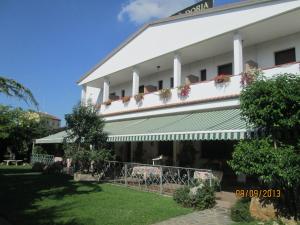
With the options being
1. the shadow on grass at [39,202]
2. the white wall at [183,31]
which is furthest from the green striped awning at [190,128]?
the white wall at [183,31]

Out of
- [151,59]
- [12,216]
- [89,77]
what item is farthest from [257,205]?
[89,77]

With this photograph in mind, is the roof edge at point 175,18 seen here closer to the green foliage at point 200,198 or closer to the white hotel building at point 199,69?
the white hotel building at point 199,69

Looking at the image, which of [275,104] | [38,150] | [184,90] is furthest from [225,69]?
[38,150]

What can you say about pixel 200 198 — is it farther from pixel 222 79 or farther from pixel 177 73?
pixel 177 73

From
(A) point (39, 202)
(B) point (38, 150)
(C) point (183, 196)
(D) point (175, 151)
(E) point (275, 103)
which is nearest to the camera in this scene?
(E) point (275, 103)

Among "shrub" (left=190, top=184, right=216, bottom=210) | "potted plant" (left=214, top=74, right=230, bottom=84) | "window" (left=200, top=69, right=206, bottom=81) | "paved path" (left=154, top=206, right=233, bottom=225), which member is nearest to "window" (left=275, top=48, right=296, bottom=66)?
"potted plant" (left=214, top=74, right=230, bottom=84)

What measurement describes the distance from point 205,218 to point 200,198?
1.48 m

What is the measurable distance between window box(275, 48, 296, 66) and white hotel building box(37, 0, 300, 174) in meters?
0.05

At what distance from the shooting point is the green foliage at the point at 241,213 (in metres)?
9.81

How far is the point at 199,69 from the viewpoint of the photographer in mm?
21734

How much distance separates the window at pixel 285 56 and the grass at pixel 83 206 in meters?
9.63

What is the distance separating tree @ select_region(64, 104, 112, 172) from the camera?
1995 centimetres

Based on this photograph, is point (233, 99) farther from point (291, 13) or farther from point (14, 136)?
point (14, 136)

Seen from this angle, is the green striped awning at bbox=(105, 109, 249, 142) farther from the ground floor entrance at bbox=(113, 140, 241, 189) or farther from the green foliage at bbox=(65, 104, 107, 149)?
the ground floor entrance at bbox=(113, 140, 241, 189)
